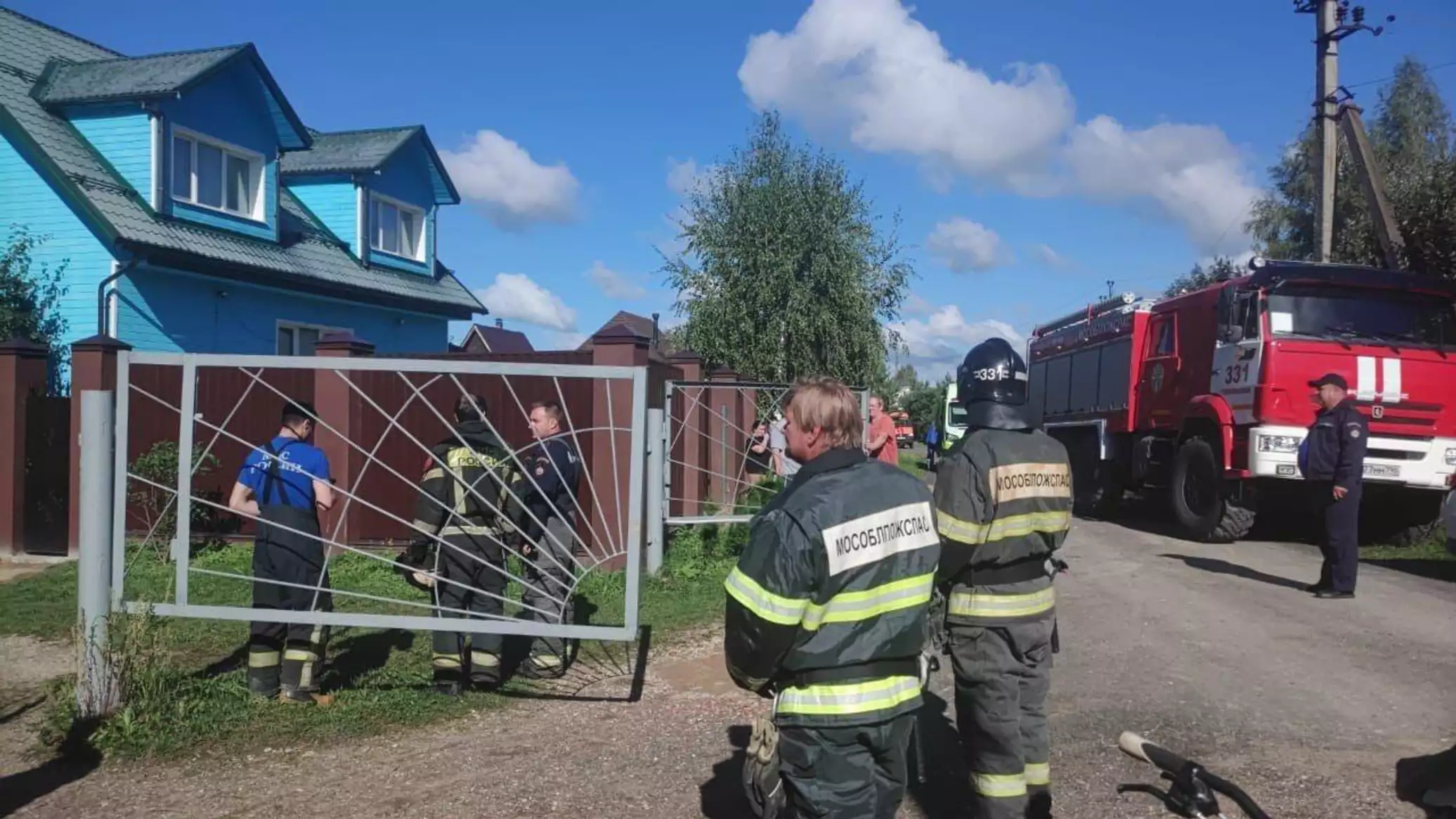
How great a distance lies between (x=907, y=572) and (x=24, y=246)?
14.9 m

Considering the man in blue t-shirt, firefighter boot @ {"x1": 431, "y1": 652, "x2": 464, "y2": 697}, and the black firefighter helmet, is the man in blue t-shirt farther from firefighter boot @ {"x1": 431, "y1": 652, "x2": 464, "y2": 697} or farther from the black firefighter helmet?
the black firefighter helmet

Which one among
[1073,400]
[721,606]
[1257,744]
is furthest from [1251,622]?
[1073,400]

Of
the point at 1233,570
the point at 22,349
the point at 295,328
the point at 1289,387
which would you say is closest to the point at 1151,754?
the point at 1233,570

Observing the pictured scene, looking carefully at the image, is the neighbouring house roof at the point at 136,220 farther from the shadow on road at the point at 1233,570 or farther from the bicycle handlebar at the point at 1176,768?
the bicycle handlebar at the point at 1176,768

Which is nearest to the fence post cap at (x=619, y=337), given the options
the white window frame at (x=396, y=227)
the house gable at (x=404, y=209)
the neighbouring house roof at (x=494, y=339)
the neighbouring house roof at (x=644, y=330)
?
the neighbouring house roof at (x=644, y=330)

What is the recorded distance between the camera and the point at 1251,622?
7703 mm

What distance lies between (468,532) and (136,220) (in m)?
10.6

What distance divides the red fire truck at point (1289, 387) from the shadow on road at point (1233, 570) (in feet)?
3.43

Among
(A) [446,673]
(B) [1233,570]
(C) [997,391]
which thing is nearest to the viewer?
(C) [997,391]

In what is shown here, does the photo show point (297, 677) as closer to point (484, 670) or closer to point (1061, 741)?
point (484, 670)

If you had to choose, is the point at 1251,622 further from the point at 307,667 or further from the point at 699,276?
the point at 699,276

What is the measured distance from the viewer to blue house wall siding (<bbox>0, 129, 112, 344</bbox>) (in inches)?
534

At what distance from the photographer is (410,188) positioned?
20281 millimetres

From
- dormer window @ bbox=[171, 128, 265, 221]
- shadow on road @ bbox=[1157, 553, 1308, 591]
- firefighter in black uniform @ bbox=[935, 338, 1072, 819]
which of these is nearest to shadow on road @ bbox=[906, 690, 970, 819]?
firefighter in black uniform @ bbox=[935, 338, 1072, 819]
